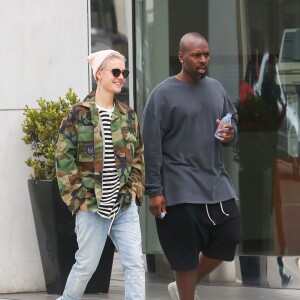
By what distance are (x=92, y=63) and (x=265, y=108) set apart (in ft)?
9.76

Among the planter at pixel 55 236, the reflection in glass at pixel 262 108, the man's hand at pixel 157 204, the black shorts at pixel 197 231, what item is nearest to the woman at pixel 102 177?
the man's hand at pixel 157 204

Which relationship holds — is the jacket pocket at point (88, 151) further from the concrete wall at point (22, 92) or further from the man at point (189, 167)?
the concrete wall at point (22, 92)

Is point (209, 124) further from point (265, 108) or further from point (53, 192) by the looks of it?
point (265, 108)

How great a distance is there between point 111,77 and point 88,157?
505 millimetres

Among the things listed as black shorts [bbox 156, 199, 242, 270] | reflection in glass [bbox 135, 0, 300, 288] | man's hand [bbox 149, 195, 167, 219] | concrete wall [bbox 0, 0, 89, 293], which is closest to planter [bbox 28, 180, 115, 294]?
concrete wall [bbox 0, 0, 89, 293]

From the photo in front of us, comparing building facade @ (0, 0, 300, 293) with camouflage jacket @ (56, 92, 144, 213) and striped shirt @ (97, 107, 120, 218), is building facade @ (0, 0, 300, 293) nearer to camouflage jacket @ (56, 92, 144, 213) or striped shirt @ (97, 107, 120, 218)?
camouflage jacket @ (56, 92, 144, 213)

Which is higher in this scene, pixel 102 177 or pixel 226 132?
pixel 226 132

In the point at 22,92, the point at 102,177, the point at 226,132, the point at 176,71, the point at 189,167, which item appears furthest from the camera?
the point at 176,71

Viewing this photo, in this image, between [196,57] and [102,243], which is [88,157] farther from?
[196,57]

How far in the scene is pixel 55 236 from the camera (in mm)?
8055

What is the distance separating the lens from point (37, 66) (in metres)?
8.52

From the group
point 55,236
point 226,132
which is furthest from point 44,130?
point 226,132

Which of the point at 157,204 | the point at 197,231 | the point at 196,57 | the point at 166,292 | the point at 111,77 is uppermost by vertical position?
the point at 196,57

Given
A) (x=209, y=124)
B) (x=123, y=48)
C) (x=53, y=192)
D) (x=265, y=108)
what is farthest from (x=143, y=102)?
(x=209, y=124)
